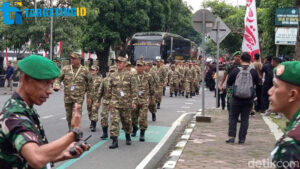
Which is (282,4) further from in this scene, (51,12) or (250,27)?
(51,12)

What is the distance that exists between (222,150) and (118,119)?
6.91 ft

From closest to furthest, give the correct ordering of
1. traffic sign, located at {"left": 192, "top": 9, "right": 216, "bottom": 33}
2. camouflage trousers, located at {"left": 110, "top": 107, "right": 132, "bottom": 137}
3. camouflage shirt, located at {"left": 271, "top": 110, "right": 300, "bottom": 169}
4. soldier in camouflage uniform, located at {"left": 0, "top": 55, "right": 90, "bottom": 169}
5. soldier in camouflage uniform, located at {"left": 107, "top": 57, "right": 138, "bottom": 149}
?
camouflage shirt, located at {"left": 271, "top": 110, "right": 300, "bottom": 169}, soldier in camouflage uniform, located at {"left": 0, "top": 55, "right": 90, "bottom": 169}, camouflage trousers, located at {"left": 110, "top": 107, "right": 132, "bottom": 137}, soldier in camouflage uniform, located at {"left": 107, "top": 57, "right": 138, "bottom": 149}, traffic sign, located at {"left": 192, "top": 9, "right": 216, "bottom": 33}

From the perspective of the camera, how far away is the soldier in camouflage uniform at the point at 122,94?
9453 millimetres

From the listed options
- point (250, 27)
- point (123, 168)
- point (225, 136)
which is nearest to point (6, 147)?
point (123, 168)

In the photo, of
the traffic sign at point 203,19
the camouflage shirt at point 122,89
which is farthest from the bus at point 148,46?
the camouflage shirt at point 122,89

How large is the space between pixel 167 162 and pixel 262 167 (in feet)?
4.98

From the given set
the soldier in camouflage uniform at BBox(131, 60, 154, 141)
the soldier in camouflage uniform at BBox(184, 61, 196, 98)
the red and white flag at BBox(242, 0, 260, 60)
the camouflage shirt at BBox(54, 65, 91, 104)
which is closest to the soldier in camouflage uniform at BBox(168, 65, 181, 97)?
the soldier in camouflage uniform at BBox(184, 61, 196, 98)

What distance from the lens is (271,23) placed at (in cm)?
2875

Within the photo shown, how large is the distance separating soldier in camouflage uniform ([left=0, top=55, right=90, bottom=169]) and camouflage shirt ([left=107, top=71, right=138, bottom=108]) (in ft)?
21.6

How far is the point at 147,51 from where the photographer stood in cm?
3136

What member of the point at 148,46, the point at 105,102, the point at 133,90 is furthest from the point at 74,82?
the point at 148,46

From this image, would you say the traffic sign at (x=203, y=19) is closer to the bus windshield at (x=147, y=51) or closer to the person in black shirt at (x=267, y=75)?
the person in black shirt at (x=267, y=75)

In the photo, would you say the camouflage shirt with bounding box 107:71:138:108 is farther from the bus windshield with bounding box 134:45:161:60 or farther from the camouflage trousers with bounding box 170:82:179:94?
the bus windshield with bounding box 134:45:161:60

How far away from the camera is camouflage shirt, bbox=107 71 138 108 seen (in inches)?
373
